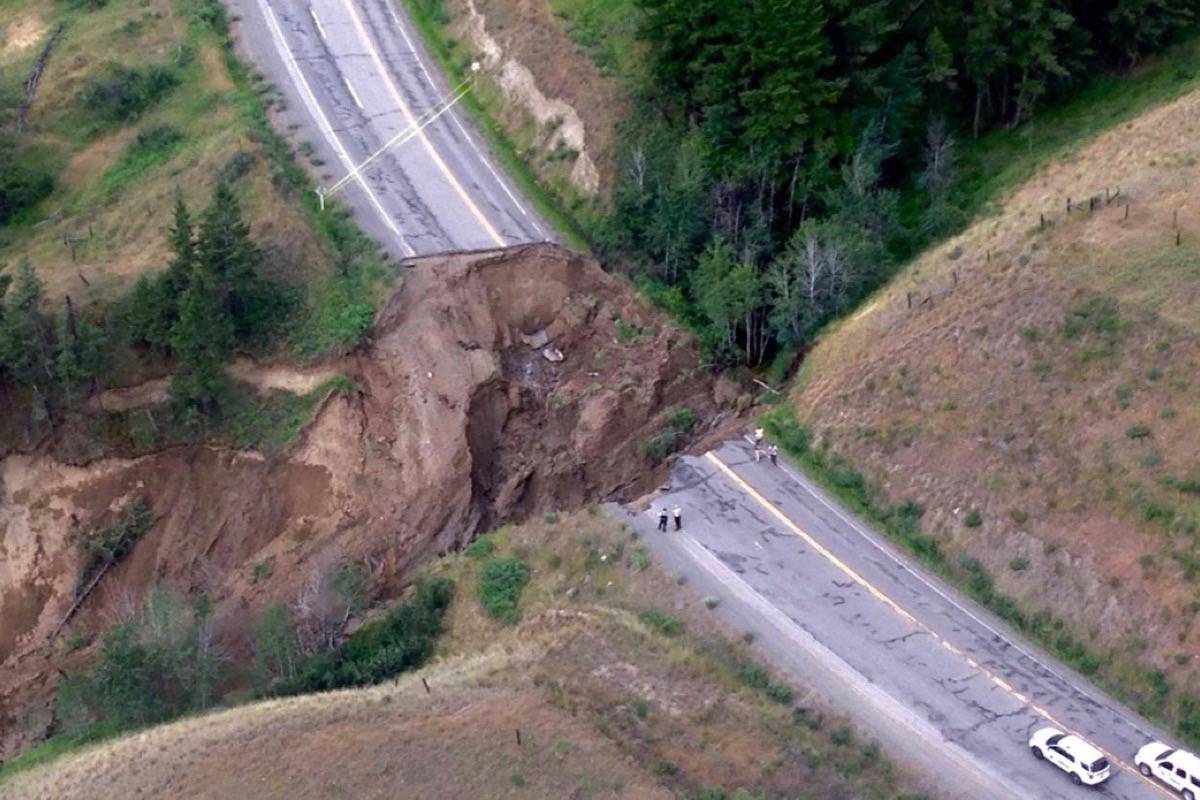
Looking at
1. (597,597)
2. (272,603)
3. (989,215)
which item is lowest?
(272,603)

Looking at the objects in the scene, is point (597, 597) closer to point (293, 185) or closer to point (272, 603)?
point (272, 603)

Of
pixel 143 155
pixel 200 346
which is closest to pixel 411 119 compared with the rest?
pixel 143 155

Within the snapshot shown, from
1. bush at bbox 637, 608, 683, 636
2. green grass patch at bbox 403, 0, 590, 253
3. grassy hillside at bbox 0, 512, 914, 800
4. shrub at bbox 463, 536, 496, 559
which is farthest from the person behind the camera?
green grass patch at bbox 403, 0, 590, 253

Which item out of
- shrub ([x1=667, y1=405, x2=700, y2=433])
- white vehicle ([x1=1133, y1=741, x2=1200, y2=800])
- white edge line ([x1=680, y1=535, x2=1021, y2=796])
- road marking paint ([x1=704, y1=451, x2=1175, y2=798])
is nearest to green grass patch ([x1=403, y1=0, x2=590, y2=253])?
shrub ([x1=667, y1=405, x2=700, y2=433])

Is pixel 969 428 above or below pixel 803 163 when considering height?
below

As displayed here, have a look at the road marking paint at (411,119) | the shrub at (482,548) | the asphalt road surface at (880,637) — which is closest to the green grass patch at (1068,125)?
Answer: the asphalt road surface at (880,637)

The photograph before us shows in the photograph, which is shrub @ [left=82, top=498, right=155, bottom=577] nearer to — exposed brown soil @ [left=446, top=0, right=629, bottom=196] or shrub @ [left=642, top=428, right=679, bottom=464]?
shrub @ [left=642, top=428, right=679, bottom=464]

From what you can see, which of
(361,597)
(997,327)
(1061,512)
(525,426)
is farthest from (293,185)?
(1061,512)
